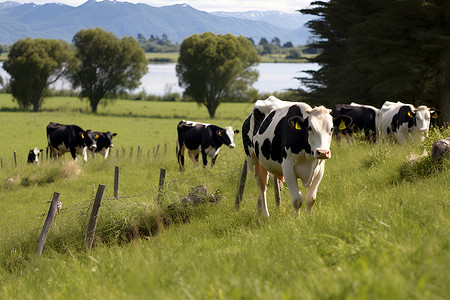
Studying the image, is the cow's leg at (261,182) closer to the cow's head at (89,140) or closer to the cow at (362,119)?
the cow at (362,119)

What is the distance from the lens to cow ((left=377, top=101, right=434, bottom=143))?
1476cm

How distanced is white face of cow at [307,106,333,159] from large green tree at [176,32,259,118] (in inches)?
2175

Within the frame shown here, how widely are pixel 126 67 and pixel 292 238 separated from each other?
6586 centimetres

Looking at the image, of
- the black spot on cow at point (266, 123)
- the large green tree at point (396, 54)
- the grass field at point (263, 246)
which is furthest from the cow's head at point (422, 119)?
the black spot on cow at point (266, 123)

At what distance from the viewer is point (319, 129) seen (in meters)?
6.40

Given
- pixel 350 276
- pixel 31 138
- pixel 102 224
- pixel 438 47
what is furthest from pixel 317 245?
pixel 31 138

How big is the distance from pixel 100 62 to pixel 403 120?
5714 cm

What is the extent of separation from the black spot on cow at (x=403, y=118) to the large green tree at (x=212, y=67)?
46.4 m

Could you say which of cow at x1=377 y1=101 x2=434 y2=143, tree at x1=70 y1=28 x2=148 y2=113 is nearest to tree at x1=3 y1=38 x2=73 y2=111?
tree at x1=70 y1=28 x2=148 y2=113

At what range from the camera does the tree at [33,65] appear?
2537 inches

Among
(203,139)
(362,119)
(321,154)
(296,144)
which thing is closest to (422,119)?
(362,119)

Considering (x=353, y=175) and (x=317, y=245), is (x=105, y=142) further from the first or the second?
(x=317, y=245)

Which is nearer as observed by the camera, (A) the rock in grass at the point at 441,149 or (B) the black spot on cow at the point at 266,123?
(B) the black spot on cow at the point at 266,123

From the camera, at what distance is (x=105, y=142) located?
2447 centimetres
